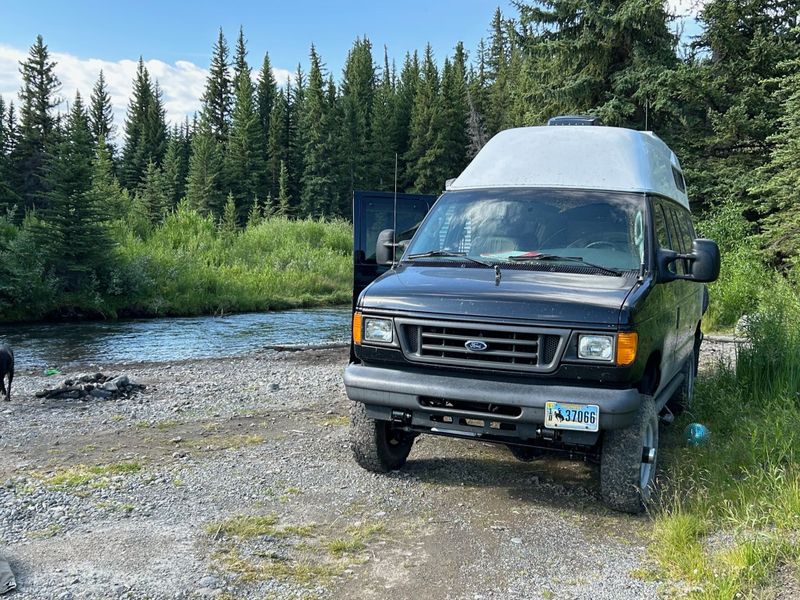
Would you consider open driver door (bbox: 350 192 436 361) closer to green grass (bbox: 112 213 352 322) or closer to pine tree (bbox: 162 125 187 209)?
green grass (bbox: 112 213 352 322)

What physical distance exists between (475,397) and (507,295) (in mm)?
722

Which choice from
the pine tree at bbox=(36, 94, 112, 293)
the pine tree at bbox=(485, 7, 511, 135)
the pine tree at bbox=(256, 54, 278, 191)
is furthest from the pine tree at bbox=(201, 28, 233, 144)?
the pine tree at bbox=(36, 94, 112, 293)

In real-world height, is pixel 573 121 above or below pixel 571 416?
above

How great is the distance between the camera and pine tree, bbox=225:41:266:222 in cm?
6944

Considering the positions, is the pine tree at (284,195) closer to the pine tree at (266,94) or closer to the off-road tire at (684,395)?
the pine tree at (266,94)

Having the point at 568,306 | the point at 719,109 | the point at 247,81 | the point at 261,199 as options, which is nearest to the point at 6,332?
the point at 568,306

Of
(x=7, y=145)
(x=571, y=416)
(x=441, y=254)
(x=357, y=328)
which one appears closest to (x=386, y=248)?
(x=441, y=254)

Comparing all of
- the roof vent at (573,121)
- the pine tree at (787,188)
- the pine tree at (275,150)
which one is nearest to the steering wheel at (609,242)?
the roof vent at (573,121)

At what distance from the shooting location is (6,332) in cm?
1877

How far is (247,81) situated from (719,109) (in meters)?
63.6

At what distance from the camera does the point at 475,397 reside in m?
4.61

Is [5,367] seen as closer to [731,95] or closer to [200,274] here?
[200,274]

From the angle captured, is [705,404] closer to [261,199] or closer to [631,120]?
[631,120]

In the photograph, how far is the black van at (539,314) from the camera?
450 cm
